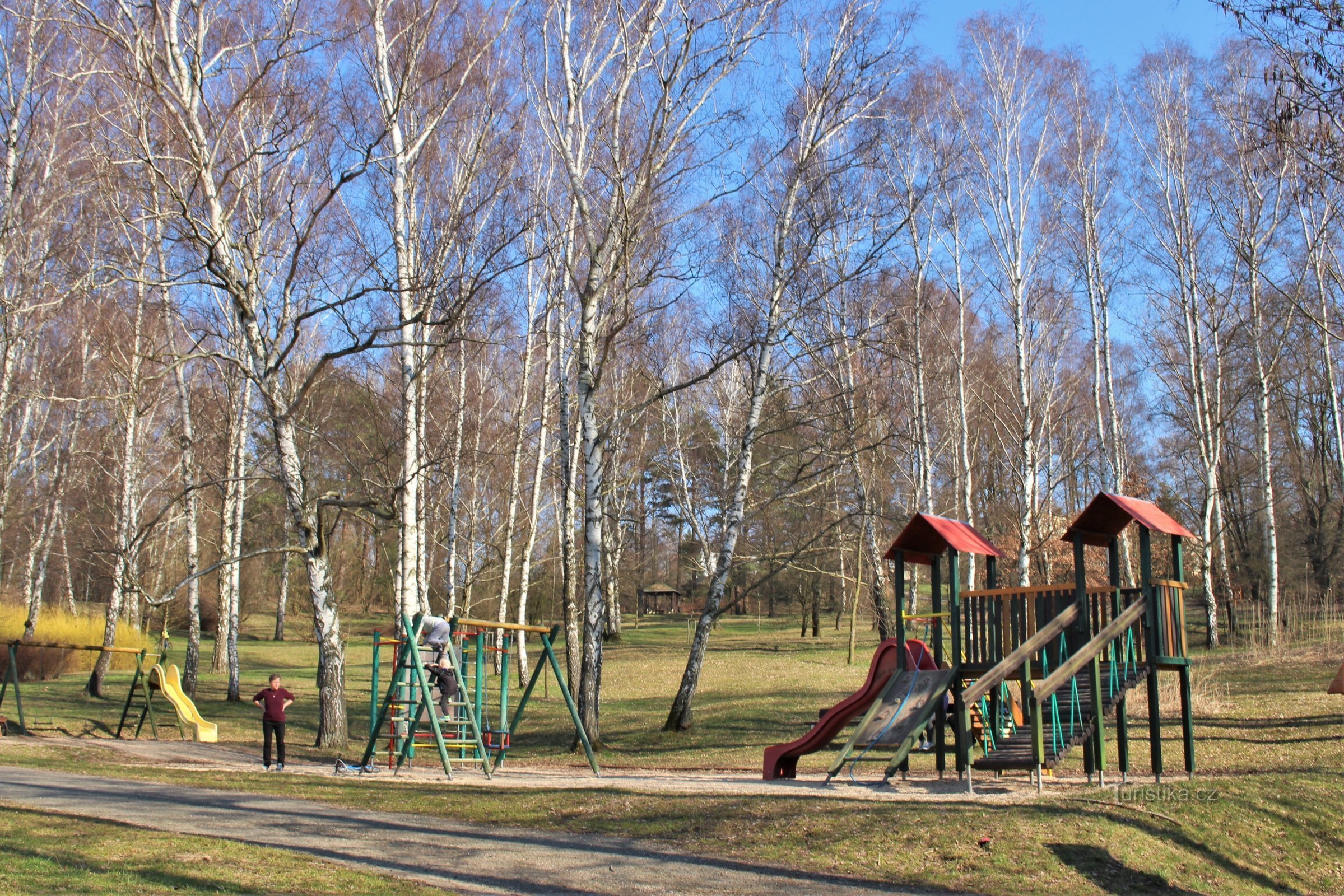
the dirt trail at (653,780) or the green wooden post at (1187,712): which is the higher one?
the green wooden post at (1187,712)

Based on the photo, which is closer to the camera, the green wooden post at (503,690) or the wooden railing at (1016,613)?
the wooden railing at (1016,613)

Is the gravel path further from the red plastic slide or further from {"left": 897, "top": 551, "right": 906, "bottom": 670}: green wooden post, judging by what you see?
{"left": 897, "top": 551, "right": 906, "bottom": 670}: green wooden post

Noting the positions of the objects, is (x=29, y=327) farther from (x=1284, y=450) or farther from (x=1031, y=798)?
(x=1284, y=450)

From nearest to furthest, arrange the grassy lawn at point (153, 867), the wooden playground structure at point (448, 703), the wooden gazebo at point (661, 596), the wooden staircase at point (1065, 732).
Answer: the grassy lawn at point (153, 867) < the wooden staircase at point (1065, 732) < the wooden playground structure at point (448, 703) < the wooden gazebo at point (661, 596)

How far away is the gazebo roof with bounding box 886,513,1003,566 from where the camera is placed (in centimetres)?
1157

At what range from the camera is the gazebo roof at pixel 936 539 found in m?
11.6

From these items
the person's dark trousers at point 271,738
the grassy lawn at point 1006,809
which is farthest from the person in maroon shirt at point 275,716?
the grassy lawn at point 1006,809

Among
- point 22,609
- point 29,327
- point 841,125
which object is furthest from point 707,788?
point 22,609

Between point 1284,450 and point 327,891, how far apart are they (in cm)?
4485

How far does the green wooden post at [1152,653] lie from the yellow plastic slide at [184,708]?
46.5 feet

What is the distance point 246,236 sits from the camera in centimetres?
1436

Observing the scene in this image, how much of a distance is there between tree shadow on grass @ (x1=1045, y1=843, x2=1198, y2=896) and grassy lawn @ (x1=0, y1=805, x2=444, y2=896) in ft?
13.7

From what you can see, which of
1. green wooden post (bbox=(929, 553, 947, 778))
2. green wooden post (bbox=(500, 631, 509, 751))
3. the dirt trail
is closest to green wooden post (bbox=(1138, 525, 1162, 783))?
the dirt trail

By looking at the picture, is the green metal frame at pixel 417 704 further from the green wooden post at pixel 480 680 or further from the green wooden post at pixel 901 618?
the green wooden post at pixel 901 618
